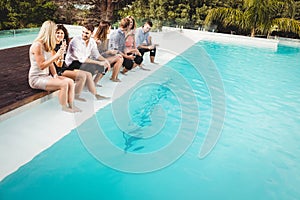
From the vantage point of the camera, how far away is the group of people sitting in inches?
175

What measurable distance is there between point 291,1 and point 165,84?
53.4 feet

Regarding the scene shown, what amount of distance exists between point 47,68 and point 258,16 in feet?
54.8

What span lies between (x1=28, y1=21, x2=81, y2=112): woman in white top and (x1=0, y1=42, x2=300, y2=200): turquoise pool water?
23.3 inches

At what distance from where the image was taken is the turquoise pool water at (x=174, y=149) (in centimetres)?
352

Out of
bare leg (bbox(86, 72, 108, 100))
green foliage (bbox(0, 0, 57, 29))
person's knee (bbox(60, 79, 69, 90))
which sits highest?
green foliage (bbox(0, 0, 57, 29))

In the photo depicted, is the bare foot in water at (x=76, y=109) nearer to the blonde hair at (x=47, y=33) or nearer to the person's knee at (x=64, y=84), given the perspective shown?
the person's knee at (x=64, y=84)

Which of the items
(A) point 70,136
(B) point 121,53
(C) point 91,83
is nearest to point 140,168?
(A) point 70,136

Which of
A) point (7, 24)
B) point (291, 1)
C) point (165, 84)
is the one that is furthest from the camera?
point (291, 1)

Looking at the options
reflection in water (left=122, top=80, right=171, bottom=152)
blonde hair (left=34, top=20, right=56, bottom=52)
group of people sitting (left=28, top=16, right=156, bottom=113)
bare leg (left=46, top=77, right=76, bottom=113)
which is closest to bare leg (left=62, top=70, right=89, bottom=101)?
group of people sitting (left=28, top=16, right=156, bottom=113)

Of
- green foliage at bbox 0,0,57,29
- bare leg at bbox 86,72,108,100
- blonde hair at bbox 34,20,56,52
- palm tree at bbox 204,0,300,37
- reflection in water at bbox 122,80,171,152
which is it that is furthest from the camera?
palm tree at bbox 204,0,300,37

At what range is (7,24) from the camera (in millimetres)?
17141

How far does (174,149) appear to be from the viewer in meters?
4.60

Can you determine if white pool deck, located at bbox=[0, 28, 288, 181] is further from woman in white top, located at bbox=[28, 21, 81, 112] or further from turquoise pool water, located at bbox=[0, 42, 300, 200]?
woman in white top, located at bbox=[28, 21, 81, 112]

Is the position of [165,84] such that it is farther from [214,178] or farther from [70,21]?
[70,21]
